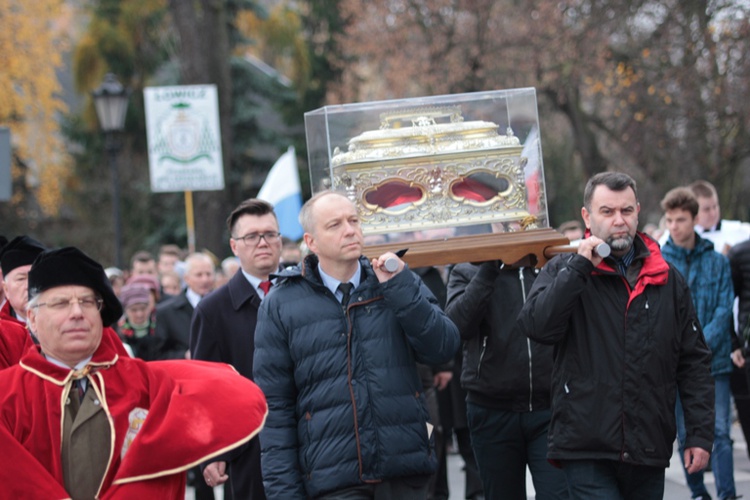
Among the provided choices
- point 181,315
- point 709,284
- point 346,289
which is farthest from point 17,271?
point 709,284

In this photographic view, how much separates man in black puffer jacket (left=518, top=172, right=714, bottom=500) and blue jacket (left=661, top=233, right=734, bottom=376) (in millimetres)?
3505

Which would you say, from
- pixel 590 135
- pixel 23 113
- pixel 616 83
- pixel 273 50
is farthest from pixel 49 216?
pixel 616 83

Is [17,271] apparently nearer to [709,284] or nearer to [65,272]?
[65,272]

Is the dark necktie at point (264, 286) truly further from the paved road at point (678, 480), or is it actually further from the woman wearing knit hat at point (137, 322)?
the woman wearing knit hat at point (137, 322)

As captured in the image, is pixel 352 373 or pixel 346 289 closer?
pixel 352 373

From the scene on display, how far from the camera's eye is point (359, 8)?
2827 cm

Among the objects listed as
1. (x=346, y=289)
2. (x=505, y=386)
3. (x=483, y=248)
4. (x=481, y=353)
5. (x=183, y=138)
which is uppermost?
(x=183, y=138)

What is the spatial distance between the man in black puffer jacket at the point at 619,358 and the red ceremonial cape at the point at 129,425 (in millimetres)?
1957

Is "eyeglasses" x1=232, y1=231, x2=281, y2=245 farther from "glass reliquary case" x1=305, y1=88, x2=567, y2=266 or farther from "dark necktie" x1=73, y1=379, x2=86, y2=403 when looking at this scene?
"dark necktie" x1=73, y1=379, x2=86, y2=403

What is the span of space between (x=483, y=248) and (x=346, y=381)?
109 centimetres

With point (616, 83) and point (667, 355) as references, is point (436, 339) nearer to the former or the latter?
point (667, 355)

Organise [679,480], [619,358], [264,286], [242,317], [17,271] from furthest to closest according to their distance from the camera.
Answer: [679,480]
[264,286]
[242,317]
[17,271]
[619,358]

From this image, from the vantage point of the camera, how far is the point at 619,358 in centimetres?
574

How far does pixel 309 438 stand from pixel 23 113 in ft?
104
